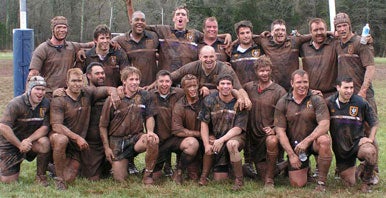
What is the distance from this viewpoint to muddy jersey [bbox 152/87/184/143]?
25.3 feet

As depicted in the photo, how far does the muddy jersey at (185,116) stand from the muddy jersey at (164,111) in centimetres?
12

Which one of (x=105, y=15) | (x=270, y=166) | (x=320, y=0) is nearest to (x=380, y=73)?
(x=320, y=0)

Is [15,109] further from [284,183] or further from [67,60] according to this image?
[284,183]

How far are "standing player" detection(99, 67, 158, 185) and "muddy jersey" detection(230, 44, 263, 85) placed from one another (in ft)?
4.97

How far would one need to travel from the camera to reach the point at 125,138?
7.59m

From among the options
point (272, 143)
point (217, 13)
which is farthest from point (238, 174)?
point (217, 13)

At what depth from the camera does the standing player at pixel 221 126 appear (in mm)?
7230

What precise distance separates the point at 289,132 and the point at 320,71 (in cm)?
128

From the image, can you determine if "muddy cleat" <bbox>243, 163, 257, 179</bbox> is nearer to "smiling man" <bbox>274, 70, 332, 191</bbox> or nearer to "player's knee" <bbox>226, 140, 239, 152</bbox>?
"smiling man" <bbox>274, 70, 332, 191</bbox>

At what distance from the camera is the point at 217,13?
4894 cm

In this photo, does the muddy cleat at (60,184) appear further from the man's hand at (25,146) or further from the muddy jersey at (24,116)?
the muddy jersey at (24,116)

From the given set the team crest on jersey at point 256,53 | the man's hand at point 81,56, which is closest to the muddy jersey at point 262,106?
the team crest on jersey at point 256,53

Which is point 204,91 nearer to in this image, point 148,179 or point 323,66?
point 148,179

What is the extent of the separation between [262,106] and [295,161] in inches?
39.2
